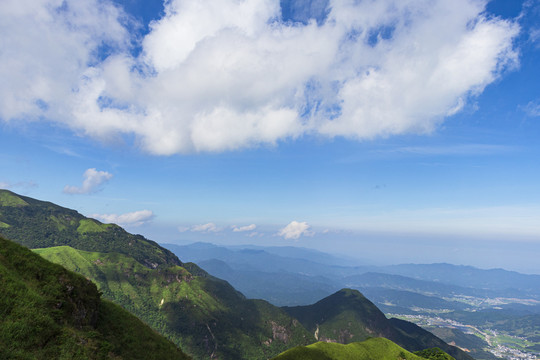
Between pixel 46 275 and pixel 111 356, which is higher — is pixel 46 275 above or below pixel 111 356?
above

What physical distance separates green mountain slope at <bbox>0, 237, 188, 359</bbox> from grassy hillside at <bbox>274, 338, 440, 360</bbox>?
→ 5599 cm

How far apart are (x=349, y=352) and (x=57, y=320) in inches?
4107

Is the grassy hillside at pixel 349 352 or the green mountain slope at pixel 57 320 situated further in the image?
the grassy hillside at pixel 349 352

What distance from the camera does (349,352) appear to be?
96.6 metres

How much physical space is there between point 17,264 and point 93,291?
1165 centimetres

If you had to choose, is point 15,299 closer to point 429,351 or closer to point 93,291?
point 93,291

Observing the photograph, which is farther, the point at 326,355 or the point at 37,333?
the point at 326,355

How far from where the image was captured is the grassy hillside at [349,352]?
8408 centimetres

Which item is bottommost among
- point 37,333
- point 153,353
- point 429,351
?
point 429,351

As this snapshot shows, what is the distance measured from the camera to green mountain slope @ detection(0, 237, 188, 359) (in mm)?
25266

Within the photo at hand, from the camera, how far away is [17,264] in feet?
108

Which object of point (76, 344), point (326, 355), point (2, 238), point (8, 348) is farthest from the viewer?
point (326, 355)

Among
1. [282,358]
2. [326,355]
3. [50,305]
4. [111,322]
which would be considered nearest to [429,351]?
[326,355]

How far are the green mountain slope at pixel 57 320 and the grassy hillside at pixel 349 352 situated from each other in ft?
184
